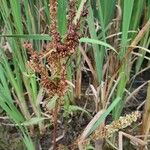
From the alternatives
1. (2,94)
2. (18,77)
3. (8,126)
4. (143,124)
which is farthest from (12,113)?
(143,124)

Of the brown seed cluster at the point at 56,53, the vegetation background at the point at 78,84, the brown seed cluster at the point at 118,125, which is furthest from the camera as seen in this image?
the vegetation background at the point at 78,84

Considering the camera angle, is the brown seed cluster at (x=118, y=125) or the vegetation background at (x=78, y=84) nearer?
the brown seed cluster at (x=118, y=125)

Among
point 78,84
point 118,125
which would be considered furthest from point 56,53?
point 78,84

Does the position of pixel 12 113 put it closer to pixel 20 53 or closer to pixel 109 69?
pixel 20 53

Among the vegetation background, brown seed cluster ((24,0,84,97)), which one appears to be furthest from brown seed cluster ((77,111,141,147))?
brown seed cluster ((24,0,84,97))

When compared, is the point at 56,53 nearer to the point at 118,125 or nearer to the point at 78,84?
the point at 118,125

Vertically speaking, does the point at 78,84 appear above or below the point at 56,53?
below

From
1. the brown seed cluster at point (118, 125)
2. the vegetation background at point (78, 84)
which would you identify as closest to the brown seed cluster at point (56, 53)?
the vegetation background at point (78, 84)

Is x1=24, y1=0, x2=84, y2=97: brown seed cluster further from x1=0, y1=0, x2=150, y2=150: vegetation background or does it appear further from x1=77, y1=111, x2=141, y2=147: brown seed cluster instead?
x1=77, y1=111, x2=141, y2=147: brown seed cluster

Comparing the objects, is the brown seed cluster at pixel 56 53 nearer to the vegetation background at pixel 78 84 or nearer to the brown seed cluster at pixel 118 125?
the vegetation background at pixel 78 84
